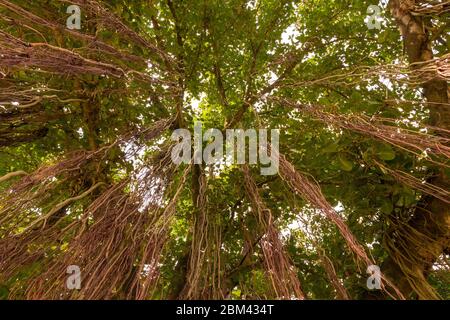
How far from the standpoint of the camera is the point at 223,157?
267cm

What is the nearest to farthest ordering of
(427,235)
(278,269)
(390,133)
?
(278,269), (390,133), (427,235)

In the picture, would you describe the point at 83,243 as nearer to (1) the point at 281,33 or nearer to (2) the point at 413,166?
(2) the point at 413,166

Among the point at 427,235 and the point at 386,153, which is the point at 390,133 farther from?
the point at 427,235

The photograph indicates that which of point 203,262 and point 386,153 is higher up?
point 386,153

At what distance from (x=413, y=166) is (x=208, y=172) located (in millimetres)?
1113

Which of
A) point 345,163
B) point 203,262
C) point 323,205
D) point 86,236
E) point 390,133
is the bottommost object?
point 203,262

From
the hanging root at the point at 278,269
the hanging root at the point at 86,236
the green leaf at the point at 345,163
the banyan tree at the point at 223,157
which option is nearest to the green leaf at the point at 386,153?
the banyan tree at the point at 223,157

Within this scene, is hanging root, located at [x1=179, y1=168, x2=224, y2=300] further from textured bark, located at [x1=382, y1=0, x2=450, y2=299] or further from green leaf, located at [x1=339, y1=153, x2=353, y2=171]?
textured bark, located at [x1=382, y1=0, x2=450, y2=299]

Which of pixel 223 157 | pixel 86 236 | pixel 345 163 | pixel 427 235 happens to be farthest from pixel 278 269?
pixel 223 157

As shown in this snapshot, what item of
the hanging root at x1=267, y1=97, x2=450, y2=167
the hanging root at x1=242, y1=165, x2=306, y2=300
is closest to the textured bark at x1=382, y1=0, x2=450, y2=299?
the hanging root at x1=267, y1=97, x2=450, y2=167

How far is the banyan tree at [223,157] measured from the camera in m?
1.43

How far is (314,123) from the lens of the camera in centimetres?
246

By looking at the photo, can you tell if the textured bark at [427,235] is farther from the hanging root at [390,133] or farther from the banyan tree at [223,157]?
the hanging root at [390,133]

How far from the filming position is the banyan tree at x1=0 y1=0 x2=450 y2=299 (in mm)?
1432
